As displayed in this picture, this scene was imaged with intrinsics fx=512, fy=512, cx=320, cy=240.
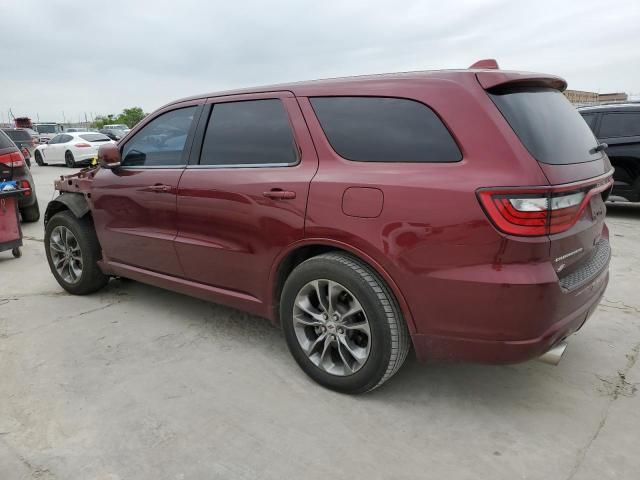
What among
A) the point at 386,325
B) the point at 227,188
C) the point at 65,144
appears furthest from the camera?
the point at 65,144

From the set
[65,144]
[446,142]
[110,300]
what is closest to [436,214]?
[446,142]

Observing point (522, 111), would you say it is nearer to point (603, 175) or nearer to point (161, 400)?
point (603, 175)

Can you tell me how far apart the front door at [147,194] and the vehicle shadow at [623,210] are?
6.97 metres

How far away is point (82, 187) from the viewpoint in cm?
434

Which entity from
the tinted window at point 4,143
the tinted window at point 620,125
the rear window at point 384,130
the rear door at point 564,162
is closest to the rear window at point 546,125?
the rear door at point 564,162

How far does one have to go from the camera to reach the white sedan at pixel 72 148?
19578 millimetres

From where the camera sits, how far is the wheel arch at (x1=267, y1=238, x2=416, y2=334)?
252 centimetres

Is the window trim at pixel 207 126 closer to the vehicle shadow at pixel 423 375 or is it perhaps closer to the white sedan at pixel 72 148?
the vehicle shadow at pixel 423 375

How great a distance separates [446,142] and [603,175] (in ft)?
3.05

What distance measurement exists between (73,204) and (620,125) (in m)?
7.52

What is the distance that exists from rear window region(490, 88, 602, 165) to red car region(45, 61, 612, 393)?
0.01m

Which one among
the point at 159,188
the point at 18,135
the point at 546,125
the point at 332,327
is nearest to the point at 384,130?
the point at 546,125

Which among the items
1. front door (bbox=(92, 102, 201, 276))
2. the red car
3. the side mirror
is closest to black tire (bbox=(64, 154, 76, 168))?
front door (bbox=(92, 102, 201, 276))

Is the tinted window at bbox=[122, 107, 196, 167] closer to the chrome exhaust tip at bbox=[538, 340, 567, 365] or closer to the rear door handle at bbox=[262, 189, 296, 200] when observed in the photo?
the rear door handle at bbox=[262, 189, 296, 200]
